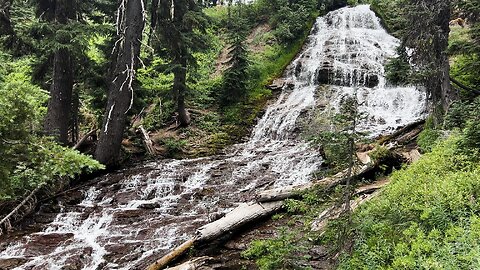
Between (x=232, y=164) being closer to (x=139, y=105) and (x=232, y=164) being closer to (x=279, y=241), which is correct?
(x=139, y=105)

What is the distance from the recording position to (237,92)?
1808cm

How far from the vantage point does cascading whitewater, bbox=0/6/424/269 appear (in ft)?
23.6

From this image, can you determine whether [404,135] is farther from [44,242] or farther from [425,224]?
[44,242]

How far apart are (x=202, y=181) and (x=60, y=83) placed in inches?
210

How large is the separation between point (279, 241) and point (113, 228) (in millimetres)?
4454

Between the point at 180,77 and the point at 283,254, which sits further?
the point at 180,77

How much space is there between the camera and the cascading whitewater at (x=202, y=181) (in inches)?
284

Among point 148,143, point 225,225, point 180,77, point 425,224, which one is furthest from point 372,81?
point 425,224

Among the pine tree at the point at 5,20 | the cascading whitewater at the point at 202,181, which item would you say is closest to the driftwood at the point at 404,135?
the cascading whitewater at the point at 202,181

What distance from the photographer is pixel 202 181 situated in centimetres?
1122

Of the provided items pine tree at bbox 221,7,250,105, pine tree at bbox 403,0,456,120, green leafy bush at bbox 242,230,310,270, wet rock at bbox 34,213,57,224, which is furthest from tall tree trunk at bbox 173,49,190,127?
green leafy bush at bbox 242,230,310,270

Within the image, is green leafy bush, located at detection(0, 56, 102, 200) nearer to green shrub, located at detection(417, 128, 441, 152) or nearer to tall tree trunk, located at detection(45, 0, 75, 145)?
tall tree trunk, located at detection(45, 0, 75, 145)

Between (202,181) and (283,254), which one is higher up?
(283,254)

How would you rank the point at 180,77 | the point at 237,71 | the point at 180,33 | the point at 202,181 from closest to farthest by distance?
the point at 202,181 < the point at 180,33 < the point at 180,77 < the point at 237,71
